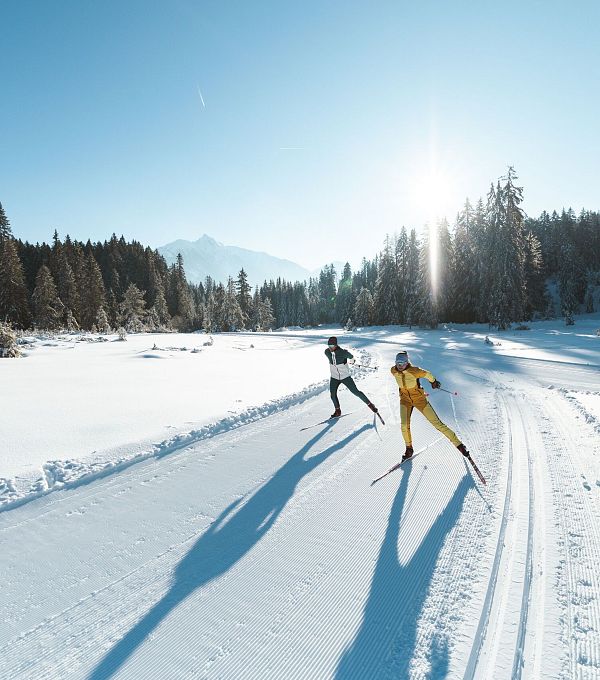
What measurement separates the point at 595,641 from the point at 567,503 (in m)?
2.28

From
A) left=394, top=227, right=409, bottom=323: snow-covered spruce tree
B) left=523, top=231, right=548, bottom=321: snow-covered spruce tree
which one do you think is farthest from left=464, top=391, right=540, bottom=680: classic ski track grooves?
left=394, top=227, right=409, bottom=323: snow-covered spruce tree

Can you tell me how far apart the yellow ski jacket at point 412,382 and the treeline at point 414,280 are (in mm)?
34857

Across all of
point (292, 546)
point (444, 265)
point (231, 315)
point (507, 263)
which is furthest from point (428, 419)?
point (231, 315)

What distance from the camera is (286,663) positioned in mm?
2803

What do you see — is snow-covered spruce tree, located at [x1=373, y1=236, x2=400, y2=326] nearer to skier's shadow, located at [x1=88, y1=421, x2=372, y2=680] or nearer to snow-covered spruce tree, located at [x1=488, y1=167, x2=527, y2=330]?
snow-covered spruce tree, located at [x1=488, y1=167, x2=527, y2=330]

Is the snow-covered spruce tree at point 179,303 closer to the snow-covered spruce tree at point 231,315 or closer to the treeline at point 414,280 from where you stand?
the treeline at point 414,280

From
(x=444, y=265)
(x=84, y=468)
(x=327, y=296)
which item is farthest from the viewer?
(x=327, y=296)

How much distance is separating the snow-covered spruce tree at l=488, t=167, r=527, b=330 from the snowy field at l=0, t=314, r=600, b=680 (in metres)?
31.5

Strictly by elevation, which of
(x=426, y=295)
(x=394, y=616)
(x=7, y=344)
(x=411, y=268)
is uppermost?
(x=411, y=268)

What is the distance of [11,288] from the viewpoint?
4438 centimetres

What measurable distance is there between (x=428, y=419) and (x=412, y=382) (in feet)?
2.16

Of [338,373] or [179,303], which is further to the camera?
[179,303]

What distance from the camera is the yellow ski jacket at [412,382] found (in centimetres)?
642

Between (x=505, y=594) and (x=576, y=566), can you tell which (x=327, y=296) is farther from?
(x=505, y=594)
